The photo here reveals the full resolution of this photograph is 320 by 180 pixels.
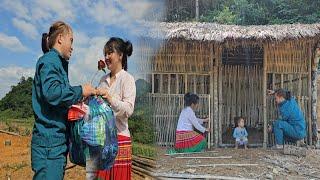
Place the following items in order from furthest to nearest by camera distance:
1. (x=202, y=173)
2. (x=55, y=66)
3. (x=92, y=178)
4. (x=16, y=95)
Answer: (x=16, y=95) < (x=202, y=173) < (x=92, y=178) < (x=55, y=66)

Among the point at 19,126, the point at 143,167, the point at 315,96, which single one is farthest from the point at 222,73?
the point at 19,126

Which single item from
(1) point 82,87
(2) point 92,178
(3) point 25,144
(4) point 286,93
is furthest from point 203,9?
(3) point 25,144

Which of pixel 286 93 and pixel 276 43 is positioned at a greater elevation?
pixel 276 43

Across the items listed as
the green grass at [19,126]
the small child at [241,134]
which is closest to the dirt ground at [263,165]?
the small child at [241,134]

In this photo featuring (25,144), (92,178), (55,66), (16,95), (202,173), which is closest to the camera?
(55,66)

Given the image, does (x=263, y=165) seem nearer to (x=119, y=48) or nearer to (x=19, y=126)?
(x=119, y=48)

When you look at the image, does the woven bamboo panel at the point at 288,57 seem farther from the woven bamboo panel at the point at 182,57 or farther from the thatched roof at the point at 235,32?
the woven bamboo panel at the point at 182,57

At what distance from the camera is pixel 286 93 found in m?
1.96

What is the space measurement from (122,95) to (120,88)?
3 cm

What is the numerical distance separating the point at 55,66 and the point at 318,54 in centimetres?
104

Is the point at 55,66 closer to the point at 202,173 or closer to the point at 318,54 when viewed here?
the point at 202,173

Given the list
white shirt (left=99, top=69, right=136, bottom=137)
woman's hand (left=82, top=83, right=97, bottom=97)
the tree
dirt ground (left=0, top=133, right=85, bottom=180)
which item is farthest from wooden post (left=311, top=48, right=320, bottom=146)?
the tree

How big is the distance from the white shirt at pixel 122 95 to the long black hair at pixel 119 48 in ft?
0.20

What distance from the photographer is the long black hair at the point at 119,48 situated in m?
1.86
